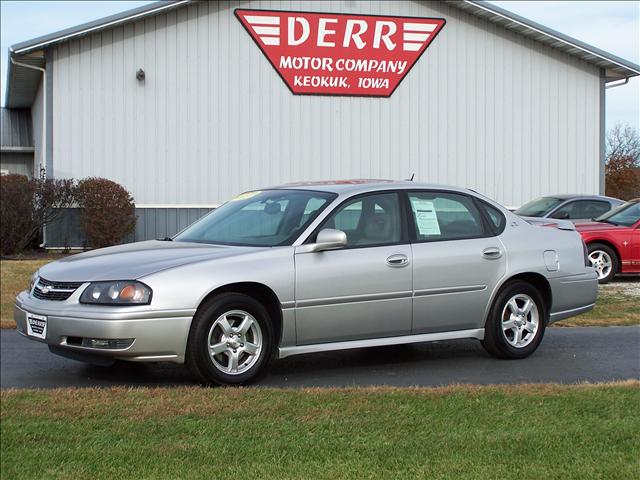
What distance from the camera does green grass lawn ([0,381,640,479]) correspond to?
15.2ft

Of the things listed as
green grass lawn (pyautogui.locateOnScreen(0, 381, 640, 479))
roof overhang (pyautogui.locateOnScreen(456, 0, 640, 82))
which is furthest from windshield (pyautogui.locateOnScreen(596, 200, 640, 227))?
roof overhang (pyautogui.locateOnScreen(456, 0, 640, 82))

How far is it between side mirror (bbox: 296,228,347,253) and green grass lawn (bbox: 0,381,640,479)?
1129 mm

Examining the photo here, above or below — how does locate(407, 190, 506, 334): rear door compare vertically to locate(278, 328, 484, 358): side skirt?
above

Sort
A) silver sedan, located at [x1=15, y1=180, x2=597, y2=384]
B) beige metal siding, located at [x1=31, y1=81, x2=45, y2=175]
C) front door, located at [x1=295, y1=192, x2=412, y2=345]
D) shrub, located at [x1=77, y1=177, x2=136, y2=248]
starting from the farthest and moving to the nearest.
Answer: beige metal siding, located at [x1=31, y1=81, x2=45, y2=175], shrub, located at [x1=77, y1=177, x2=136, y2=248], front door, located at [x1=295, y1=192, x2=412, y2=345], silver sedan, located at [x1=15, y1=180, x2=597, y2=384]

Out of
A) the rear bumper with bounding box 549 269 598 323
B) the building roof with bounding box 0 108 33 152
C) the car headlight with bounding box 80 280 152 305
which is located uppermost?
the building roof with bounding box 0 108 33 152

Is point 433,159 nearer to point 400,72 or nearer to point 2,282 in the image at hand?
point 400,72

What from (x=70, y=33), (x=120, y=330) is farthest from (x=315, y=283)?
(x=70, y=33)

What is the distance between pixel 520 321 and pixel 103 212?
1334 centimetres

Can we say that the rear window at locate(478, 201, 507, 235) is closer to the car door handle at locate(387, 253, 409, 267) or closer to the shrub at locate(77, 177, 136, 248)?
the car door handle at locate(387, 253, 409, 267)

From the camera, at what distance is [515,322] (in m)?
7.77

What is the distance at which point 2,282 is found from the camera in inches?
458

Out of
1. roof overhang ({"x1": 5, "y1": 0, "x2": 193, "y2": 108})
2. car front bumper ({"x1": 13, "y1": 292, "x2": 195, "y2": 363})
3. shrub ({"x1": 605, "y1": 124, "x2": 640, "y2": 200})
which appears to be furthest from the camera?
roof overhang ({"x1": 5, "y1": 0, "x2": 193, "y2": 108})

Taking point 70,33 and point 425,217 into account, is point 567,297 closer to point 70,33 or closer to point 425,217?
point 425,217

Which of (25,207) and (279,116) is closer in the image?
(25,207)
